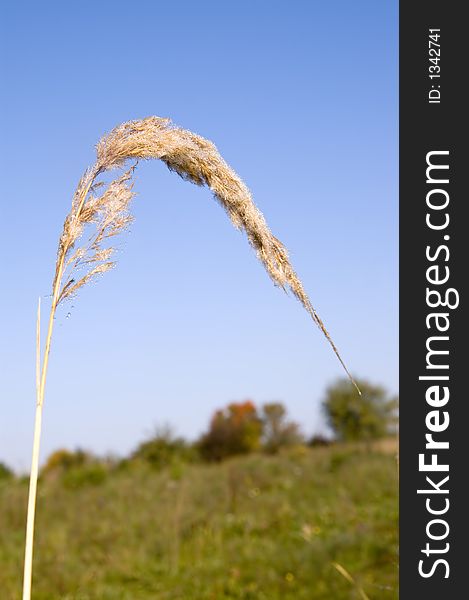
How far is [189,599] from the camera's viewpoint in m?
7.29

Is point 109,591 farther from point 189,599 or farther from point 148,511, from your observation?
point 148,511

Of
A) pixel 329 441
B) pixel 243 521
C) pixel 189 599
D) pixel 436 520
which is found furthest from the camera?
pixel 329 441

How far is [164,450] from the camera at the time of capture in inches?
630

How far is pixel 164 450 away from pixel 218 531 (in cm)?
714

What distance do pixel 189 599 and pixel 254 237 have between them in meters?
6.32

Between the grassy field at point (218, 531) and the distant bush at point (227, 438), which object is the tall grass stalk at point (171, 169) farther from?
the distant bush at point (227, 438)

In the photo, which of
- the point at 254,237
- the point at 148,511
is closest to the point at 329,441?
the point at 148,511

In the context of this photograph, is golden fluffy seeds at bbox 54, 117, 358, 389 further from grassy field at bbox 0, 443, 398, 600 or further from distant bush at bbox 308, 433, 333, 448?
distant bush at bbox 308, 433, 333, 448

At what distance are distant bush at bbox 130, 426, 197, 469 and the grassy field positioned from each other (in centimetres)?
255

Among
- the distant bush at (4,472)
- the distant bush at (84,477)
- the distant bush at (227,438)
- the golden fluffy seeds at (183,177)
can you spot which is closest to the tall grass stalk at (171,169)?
the golden fluffy seeds at (183,177)

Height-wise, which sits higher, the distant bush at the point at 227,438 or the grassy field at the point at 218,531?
the distant bush at the point at 227,438

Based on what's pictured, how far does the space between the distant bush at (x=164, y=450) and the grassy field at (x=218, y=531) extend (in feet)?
8.37

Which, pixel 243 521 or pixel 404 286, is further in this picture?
pixel 243 521

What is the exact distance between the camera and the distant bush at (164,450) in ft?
51.2
